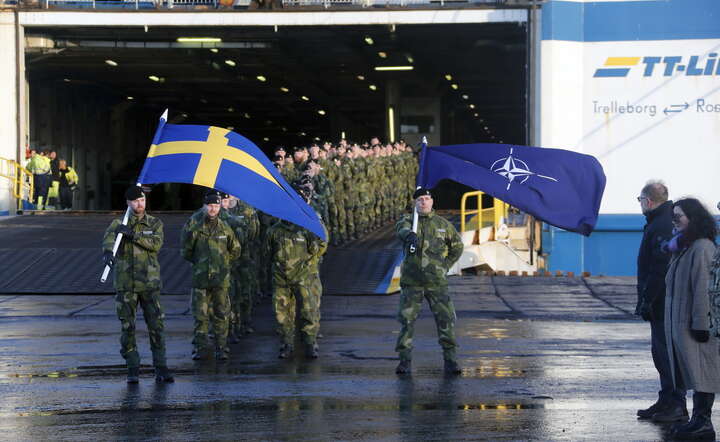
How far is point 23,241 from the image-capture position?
79.0 feet

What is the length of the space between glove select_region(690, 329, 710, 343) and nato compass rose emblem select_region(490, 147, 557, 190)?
3325 mm

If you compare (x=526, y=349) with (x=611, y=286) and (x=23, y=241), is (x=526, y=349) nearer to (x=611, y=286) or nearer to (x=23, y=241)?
Answer: (x=611, y=286)

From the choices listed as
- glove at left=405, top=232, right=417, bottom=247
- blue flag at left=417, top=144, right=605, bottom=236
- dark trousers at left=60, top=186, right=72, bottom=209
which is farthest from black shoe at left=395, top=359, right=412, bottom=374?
dark trousers at left=60, top=186, right=72, bottom=209

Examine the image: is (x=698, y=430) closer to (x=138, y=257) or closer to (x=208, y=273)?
(x=138, y=257)

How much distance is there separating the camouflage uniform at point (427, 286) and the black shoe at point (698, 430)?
3517 mm

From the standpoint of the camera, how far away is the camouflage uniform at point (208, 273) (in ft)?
42.7

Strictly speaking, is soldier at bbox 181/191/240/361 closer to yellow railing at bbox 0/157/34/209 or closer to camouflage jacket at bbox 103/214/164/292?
camouflage jacket at bbox 103/214/164/292

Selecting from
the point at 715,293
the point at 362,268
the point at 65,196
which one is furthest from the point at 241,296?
the point at 65,196

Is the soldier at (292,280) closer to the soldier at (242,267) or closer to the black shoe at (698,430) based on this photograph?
the soldier at (242,267)

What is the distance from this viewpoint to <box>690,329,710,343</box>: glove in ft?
28.2

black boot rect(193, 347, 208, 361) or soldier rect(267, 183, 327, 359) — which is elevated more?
soldier rect(267, 183, 327, 359)

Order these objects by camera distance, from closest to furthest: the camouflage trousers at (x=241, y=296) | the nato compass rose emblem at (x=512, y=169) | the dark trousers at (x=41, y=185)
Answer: the nato compass rose emblem at (x=512, y=169) < the camouflage trousers at (x=241, y=296) < the dark trousers at (x=41, y=185)

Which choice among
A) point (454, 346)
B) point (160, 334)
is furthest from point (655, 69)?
point (160, 334)

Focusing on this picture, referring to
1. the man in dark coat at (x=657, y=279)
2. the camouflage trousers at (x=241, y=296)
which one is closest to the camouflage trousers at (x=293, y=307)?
the camouflage trousers at (x=241, y=296)
